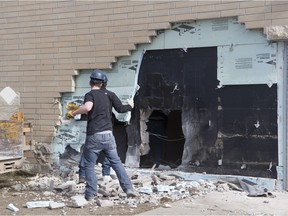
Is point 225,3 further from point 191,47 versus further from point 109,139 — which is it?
point 109,139

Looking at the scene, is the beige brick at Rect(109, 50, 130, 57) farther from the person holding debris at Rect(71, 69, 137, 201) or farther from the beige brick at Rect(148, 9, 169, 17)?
the person holding debris at Rect(71, 69, 137, 201)

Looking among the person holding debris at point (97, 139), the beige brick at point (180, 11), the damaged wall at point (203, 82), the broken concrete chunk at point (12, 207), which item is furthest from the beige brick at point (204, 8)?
the broken concrete chunk at point (12, 207)

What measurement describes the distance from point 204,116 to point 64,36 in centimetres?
342

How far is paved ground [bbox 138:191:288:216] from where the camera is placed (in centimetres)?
608

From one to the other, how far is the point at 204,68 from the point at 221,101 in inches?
26.8

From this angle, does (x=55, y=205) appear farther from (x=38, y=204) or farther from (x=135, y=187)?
(x=135, y=187)

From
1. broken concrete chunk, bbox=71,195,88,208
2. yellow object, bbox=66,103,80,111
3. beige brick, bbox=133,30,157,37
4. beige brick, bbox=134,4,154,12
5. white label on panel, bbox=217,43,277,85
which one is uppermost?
beige brick, bbox=134,4,154,12

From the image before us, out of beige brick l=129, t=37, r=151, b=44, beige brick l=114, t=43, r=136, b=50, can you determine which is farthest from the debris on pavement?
beige brick l=129, t=37, r=151, b=44

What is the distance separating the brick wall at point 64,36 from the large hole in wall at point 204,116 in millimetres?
668

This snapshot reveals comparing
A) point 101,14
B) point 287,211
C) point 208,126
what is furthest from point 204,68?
point 287,211

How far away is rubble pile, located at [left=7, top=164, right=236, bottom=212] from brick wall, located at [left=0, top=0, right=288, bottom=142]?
6.38ft

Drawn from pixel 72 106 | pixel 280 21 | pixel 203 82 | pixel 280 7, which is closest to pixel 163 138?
pixel 203 82

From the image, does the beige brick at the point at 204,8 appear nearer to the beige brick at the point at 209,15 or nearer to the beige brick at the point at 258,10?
the beige brick at the point at 209,15

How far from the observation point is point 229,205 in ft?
21.2
